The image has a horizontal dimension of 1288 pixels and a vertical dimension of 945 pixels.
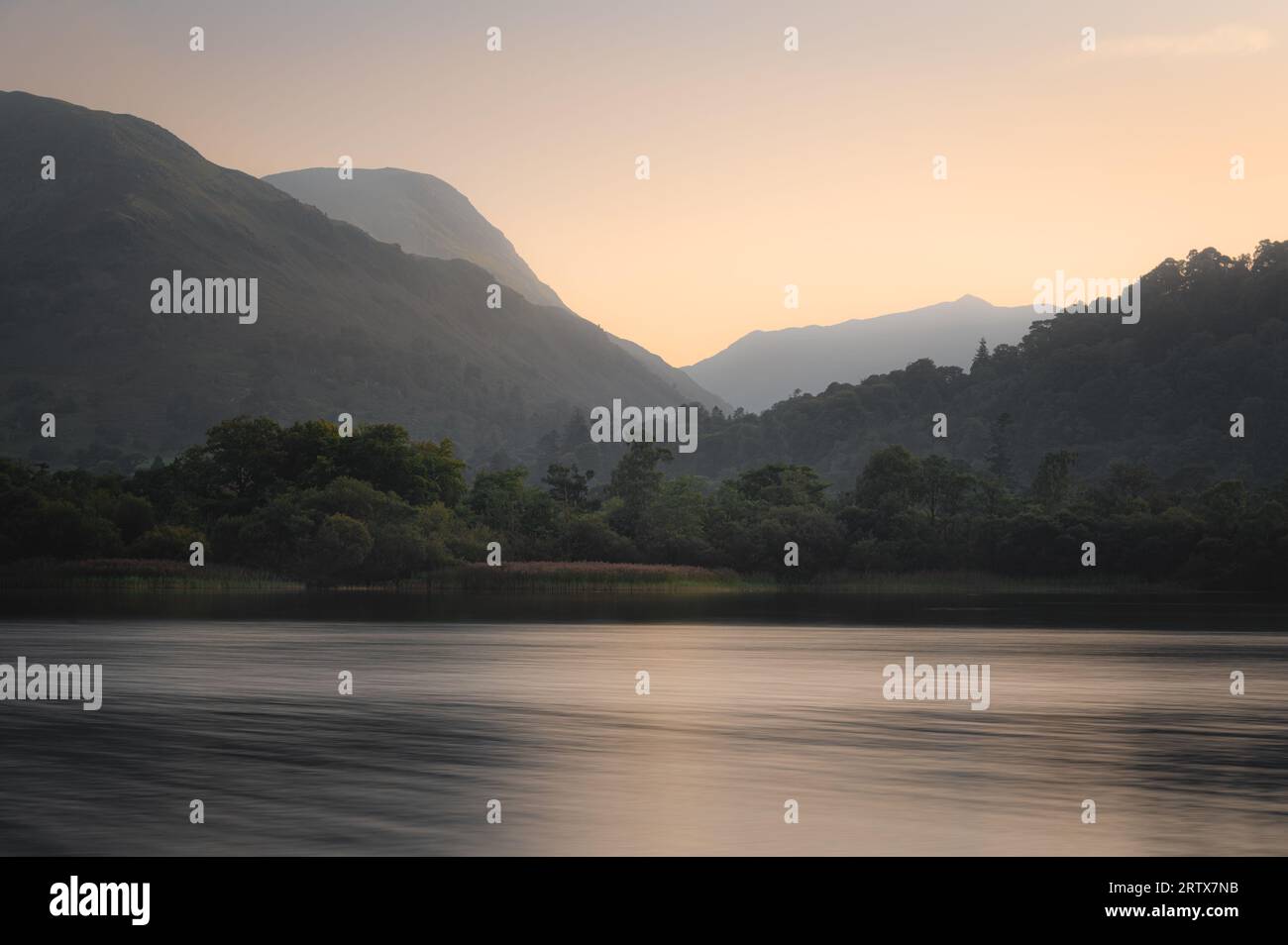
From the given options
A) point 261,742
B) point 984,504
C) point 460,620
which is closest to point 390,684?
point 261,742

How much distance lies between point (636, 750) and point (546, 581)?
3944 inches

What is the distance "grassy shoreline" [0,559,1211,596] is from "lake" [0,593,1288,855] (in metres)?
64.5

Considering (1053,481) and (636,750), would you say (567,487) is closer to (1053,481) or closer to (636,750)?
(1053,481)

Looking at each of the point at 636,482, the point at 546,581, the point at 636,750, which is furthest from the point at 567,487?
the point at 636,750

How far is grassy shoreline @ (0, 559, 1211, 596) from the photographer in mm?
120500

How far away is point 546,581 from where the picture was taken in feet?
419

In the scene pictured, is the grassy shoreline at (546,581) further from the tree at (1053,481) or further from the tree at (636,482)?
the tree at (1053,481)

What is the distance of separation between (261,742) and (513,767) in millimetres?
5804

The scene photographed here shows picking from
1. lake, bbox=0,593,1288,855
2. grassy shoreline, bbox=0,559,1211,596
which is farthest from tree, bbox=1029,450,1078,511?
lake, bbox=0,593,1288,855

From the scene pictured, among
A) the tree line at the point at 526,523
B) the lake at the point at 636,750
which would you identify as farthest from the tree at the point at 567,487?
the lake at the point at 636,750

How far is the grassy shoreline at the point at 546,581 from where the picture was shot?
395ft

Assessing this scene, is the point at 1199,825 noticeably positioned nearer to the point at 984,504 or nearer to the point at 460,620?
the point at 460,620

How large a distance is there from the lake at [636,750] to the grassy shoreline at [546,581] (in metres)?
64.5

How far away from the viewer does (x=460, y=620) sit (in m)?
78.3
